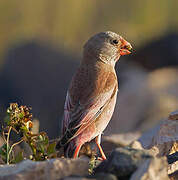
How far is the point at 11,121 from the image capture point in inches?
181

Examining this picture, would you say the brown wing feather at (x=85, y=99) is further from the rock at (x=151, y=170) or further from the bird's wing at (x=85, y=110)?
the rock at (x=151, y=170)

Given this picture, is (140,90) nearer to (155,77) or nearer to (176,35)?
(155,77)

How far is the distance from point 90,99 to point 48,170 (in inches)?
86.8

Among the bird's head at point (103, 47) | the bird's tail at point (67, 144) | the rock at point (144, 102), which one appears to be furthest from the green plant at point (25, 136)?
the rock at point (144, 102)

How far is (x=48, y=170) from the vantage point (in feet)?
12.3

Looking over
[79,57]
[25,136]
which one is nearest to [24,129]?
[25,136]

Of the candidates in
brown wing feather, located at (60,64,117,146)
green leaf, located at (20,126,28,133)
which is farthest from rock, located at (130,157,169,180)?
brown wing feather, located at (60,64,117,146)

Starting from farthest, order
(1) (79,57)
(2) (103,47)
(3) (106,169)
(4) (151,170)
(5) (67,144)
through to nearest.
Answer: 1. (1) (79,57)
2. (2) (103,47)
3. (5) (67,144)
4. (3) (106,169)
5. (4) (151,170)

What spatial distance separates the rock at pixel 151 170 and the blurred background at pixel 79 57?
6.16m

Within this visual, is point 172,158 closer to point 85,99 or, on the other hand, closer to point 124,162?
point 85,99

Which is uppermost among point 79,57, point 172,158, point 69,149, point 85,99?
point 85,99

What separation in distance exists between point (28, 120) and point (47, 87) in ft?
36.9

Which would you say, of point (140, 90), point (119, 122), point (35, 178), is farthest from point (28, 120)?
point (140, 90)

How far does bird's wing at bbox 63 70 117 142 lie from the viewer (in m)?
5.67
